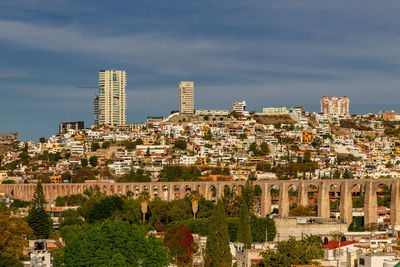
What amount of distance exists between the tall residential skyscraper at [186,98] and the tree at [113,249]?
153 m

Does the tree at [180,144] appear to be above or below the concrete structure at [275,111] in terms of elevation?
below

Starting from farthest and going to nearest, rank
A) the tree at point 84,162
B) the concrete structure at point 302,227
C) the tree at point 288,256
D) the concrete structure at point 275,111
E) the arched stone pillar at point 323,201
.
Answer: the concrete structure at point 275,111 < the tree at point 84,162 < the arched stone pillar at point 323,201 < the concrete structure at point 302,227 < the tree at point 288,256

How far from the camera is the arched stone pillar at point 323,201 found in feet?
218

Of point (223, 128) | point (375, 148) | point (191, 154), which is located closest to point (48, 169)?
point (191, 154)

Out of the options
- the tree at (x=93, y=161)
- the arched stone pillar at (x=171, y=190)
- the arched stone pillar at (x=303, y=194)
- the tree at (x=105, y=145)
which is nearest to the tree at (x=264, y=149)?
the tree at (x=93, y=161)

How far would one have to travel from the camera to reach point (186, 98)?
624 feet

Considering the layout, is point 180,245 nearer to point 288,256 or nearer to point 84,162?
point 288,256

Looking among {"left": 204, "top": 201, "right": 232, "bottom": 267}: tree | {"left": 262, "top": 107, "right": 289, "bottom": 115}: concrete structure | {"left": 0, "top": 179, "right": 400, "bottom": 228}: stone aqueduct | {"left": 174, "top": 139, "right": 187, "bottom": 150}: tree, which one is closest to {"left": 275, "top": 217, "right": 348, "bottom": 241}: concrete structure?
{"left": 0, "top": 179, "right": 400, "bottom": 228}: stone aqueduct

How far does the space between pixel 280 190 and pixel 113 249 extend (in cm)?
4258

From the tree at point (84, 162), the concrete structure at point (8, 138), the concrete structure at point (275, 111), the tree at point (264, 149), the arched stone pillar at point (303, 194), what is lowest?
the arched stone pillar at point (303, 194)

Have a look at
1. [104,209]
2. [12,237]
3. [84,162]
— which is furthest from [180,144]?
[12,237]

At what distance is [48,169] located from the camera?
123 metres

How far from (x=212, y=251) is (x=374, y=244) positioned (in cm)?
935

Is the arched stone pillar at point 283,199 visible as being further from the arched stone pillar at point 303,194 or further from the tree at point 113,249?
the tree at point 113,249
